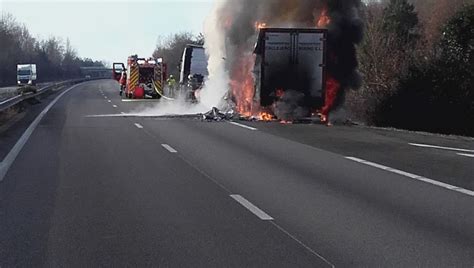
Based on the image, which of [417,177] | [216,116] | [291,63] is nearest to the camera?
[417,177]

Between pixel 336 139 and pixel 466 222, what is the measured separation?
10.5m

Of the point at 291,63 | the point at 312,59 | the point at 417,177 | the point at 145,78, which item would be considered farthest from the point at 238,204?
the point at 145,78

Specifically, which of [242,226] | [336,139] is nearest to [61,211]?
[242,226]

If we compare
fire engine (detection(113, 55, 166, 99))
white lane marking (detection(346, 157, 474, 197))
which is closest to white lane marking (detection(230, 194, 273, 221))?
white lane marking (detection(346, 157, 474, 197))

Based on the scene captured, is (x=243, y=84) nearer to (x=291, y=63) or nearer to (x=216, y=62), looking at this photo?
(x=216, y=62)

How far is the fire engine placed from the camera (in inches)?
1923

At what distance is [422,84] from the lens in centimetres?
2873

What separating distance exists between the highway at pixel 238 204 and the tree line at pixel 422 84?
1052cm

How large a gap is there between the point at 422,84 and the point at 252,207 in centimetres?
2098

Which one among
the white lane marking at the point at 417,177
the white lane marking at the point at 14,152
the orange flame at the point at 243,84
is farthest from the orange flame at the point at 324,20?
the white lane marking at the point at 417,177

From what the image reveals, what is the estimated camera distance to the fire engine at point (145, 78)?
48844 mm

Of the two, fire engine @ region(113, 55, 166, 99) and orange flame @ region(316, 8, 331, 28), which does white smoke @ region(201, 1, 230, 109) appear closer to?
orange flame @ region(316, 8, 331, 28)

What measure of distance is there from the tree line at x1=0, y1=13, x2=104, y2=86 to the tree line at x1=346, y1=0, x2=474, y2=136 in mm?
73535

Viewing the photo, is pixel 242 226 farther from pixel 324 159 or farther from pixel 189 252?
pixel 324 159
